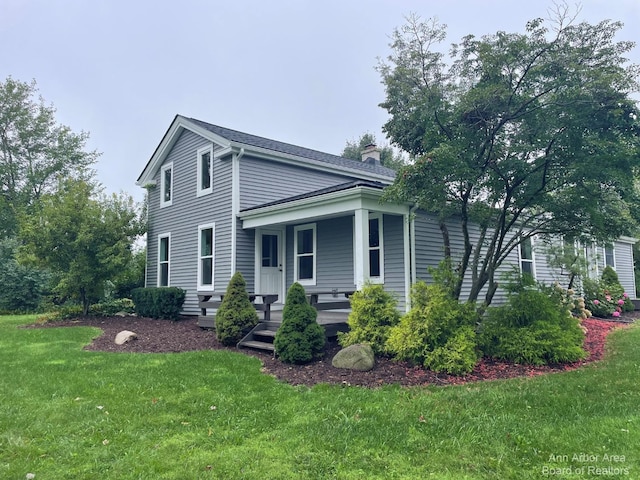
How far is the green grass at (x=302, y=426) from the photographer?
3.20 m

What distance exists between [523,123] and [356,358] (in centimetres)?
461

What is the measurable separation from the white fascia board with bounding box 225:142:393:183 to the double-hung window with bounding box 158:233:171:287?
4.80m

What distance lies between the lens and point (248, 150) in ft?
38.1

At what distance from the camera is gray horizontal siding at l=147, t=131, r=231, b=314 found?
38.9 feet

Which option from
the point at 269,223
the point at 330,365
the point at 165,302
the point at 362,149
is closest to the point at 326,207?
the point at 269,223

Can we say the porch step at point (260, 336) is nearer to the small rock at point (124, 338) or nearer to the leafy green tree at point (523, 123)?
the small rock at point (124, 338)

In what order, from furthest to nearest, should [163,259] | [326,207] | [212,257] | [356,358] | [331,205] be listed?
[163,259] → [212,257] → [326,207] → [331,205] → [356,358]

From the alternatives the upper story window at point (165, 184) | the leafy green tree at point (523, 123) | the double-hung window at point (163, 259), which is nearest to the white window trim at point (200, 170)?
the upper story window at point (165, 184)

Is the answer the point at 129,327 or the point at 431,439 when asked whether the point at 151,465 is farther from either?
the point at 129,327

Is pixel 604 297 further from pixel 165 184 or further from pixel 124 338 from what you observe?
pixel 165 184

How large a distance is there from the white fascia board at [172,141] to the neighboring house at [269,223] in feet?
0.11

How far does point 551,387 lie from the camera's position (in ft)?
16.6

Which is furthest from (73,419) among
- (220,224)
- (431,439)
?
(220,224)

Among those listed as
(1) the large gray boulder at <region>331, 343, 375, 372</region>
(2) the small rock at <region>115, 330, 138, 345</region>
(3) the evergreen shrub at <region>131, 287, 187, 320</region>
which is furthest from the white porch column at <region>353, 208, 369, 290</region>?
(3) the evergreen shrub at <region>131, 287, 187, 320</region>
